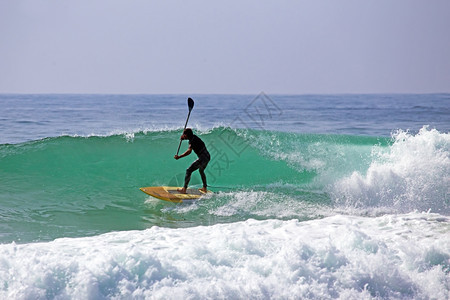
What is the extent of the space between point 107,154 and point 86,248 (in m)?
6.50

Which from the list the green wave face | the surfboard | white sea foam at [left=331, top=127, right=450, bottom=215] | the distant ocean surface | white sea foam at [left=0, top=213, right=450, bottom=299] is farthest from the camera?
white sea foam at [left=331, top=127, right=450, bottom=215]

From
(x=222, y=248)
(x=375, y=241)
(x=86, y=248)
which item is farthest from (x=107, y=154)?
(x=375, y=241)

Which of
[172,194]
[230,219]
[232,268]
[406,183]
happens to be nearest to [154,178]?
[172,194]

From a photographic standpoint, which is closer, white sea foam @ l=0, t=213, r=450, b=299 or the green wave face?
white sea foam @ l=0, t=213, r=450, b=299

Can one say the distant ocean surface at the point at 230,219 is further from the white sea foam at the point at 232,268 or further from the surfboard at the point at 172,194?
the surfboard at the point at 172,194

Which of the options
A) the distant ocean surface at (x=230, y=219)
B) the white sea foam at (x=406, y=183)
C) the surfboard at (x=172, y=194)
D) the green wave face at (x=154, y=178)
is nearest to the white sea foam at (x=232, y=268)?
the distant ocean surface at (x=230, y=219)

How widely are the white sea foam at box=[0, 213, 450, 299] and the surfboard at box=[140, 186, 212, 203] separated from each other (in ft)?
7.52

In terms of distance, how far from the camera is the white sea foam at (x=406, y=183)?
29.5 feet

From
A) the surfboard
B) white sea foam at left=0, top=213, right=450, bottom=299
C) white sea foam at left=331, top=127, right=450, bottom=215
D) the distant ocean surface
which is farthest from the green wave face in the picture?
white sea foam at left=0, top=213, right=450, bottom=299

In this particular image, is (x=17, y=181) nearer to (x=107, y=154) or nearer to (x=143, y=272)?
(x=107, y=154)

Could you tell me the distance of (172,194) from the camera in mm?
8844

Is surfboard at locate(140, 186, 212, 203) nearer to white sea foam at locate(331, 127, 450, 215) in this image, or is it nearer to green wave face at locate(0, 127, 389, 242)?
green wave face at locate(0, 127, 389, 242)

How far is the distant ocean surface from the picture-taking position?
5043 mm

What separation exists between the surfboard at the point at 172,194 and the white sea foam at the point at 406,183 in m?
2.82
